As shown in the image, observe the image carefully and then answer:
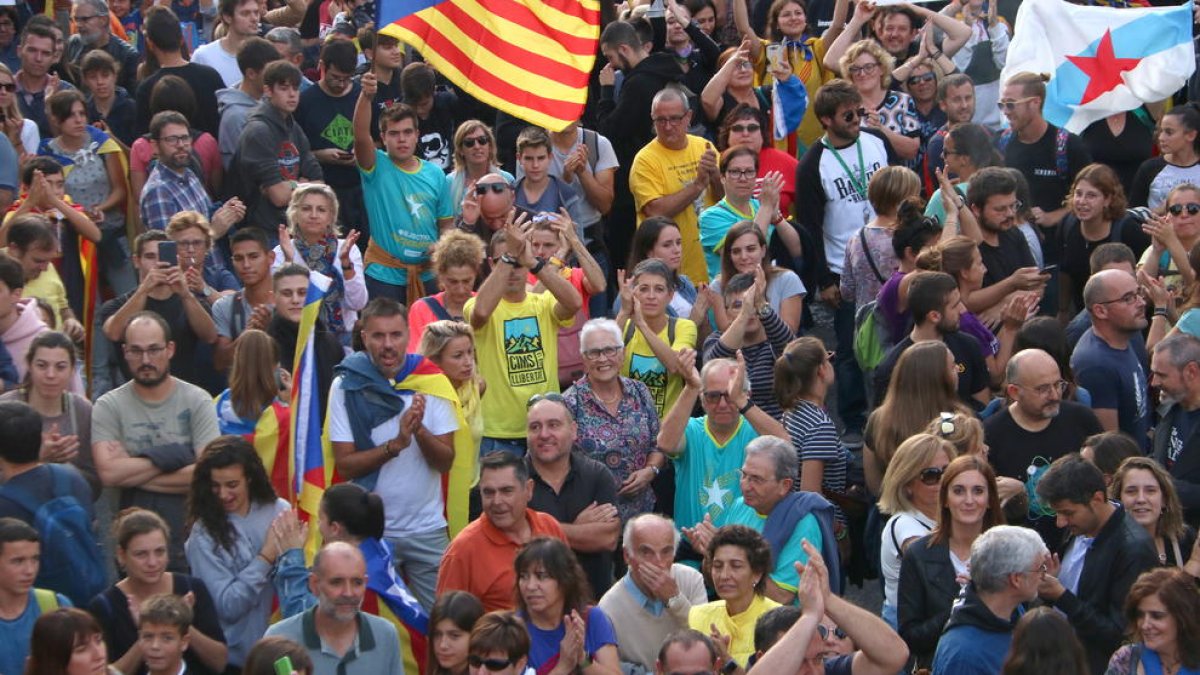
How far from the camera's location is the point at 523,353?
11.0 meters

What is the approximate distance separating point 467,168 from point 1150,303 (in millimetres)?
4022

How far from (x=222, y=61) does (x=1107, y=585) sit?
26.3ft

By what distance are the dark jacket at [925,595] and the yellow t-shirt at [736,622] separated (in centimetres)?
53

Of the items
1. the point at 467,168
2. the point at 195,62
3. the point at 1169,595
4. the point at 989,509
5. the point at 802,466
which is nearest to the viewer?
the point at 1169,595

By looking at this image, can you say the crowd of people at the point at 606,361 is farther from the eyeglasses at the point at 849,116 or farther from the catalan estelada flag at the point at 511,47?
the catalan estelada flag at the point at 511,47

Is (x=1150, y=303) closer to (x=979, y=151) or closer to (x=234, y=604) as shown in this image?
(x=979, y=151)

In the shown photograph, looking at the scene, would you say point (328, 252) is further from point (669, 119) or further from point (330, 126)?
point (669, 119)

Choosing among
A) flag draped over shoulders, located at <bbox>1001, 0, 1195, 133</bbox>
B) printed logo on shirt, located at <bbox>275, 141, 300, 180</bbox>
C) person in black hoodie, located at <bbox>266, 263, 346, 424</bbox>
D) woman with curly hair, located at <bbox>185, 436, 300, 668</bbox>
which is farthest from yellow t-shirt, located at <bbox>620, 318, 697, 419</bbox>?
flag draped over shoulders, located at <bbox>1001, 0, 1195, 133</bbox>

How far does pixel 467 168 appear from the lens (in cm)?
1289

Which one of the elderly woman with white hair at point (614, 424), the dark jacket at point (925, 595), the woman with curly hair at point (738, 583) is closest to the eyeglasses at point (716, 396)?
the elderly woman with white hair at point (614, 424)

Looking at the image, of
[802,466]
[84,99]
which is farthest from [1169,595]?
[84,99]

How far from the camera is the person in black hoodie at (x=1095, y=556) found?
8.59 meters

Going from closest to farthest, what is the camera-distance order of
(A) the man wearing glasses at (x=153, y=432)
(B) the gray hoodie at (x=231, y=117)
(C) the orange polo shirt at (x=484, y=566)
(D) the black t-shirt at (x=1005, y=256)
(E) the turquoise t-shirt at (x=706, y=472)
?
(C) the orange polo shirt at (x=484, y=566) < (A) the man wearing glasses at (x=153, y=432) < (E) the turquoise t-shirt at (x=706, y=472) < (D) the black t-shirt at (x=1005, y=256) < (B) the gray hoodie at (x=231, y=117)

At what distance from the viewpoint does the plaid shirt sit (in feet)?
40.6
